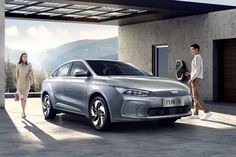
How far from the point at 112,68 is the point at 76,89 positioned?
96cm

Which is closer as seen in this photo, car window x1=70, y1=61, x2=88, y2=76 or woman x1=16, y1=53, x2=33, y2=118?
car window x1=70, y1=61, x2=88, y2=76

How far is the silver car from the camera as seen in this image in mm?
8664

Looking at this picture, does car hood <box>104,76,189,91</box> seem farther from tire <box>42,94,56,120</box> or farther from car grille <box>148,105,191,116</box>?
tire <box>42,94,56,120</box>

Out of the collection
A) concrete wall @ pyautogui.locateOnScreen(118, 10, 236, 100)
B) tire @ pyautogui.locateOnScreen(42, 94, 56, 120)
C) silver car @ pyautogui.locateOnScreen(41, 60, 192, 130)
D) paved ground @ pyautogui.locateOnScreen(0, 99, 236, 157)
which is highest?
concrete wall @ pyautogui.locateOnScreen(118, 10, 236, 100)

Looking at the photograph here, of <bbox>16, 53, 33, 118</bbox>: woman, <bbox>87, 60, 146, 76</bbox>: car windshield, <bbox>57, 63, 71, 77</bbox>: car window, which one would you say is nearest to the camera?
<bbox>87, 60, 146, 76</bbox>: car windshield

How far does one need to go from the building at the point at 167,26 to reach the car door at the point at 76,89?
450cm

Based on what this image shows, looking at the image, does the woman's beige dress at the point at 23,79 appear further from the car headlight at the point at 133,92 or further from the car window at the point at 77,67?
the car headlight at the point at 133,92

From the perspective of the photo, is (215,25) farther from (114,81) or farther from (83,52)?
(83,52)

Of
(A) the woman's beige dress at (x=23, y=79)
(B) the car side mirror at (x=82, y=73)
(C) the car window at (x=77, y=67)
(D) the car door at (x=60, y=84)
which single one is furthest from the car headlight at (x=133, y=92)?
(A) the woman's beige dress at (x=23, y=79)

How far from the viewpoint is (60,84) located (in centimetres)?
1084

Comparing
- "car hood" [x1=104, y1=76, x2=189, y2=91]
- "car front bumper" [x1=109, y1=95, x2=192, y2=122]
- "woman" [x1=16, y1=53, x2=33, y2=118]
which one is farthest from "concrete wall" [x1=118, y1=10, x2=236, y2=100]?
"car front bumper" [x1=109, y1=95, x2=192, y2=122]

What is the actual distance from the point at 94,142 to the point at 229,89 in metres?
10.9

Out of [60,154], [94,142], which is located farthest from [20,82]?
[60,154]

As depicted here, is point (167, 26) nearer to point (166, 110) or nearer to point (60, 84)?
point (60, 84)
